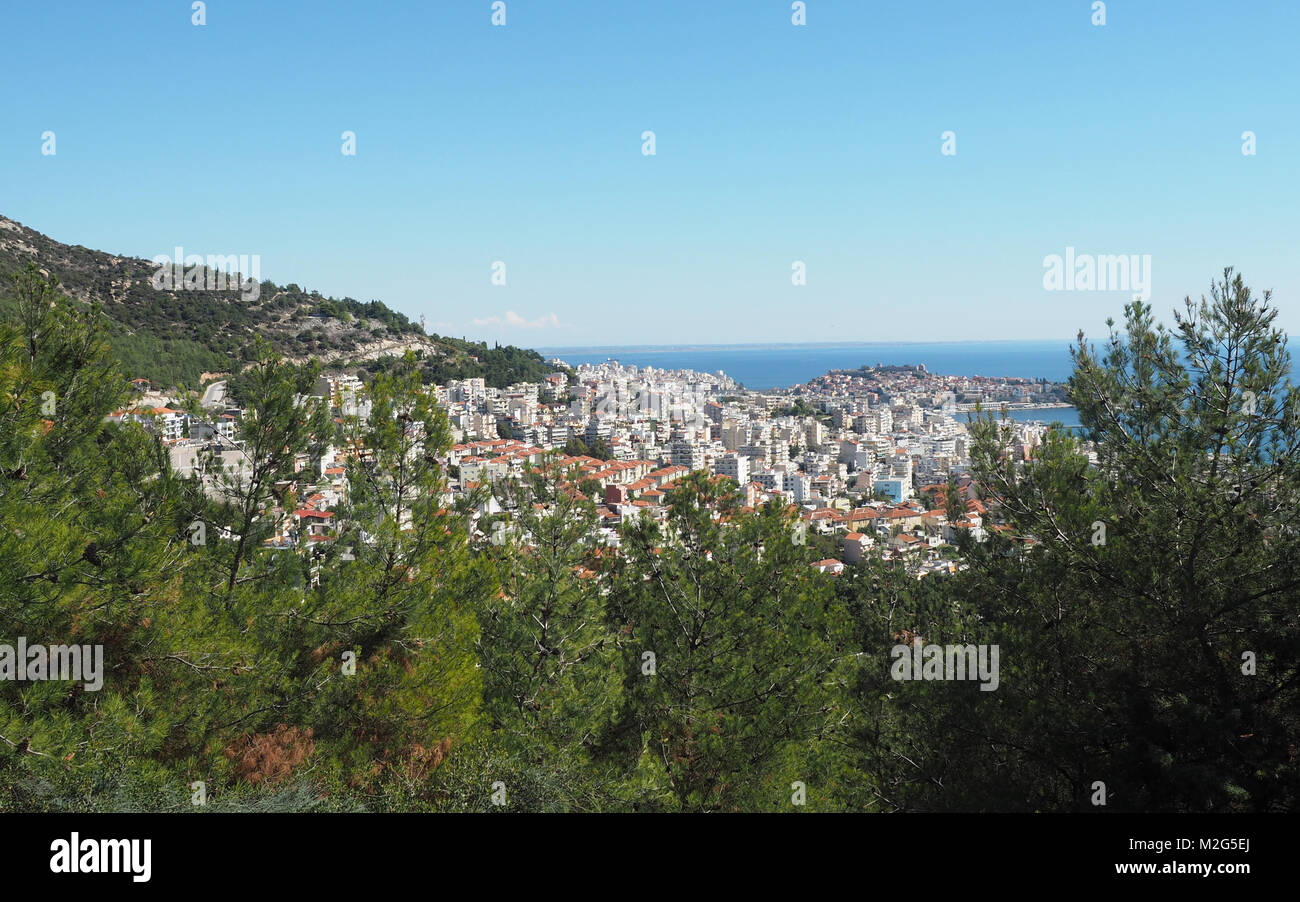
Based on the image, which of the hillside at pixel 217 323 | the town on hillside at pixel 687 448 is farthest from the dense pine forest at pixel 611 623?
the hillside at pixel 217 323

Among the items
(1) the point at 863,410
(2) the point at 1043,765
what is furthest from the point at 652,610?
(1) the point at 863,410

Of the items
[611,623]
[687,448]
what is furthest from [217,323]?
[611,623]

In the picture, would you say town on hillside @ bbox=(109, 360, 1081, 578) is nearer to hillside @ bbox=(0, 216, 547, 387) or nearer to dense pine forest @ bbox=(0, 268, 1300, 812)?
dense pine forest @ bbox=(0, 268, 1300, 812)

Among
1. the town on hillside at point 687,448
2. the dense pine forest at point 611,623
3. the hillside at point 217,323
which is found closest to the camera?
the dense pine forest at point 611,623

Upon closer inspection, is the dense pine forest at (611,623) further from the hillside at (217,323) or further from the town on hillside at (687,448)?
the hillside at (217,323)

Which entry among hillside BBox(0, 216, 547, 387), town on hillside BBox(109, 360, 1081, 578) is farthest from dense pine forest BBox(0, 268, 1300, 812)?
hillside BBox(0, 216, 547, 387)
